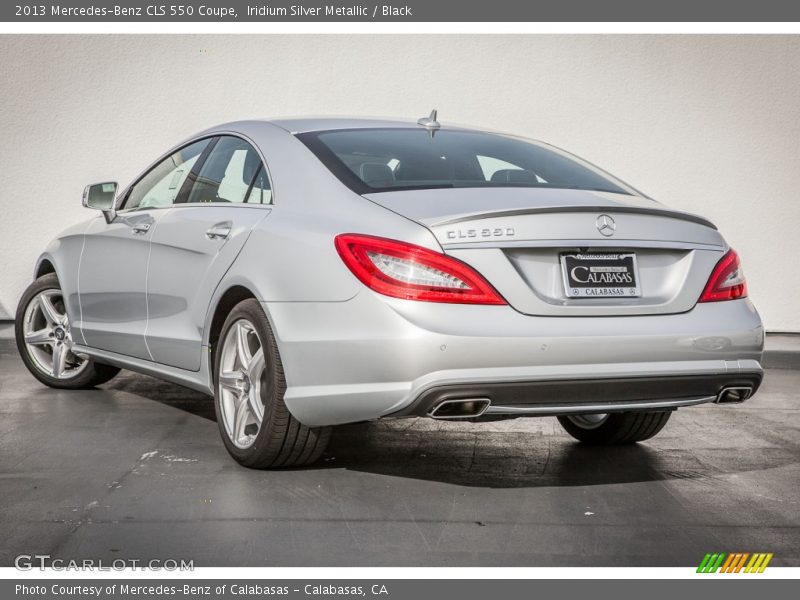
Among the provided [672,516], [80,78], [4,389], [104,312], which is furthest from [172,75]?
[672,516]

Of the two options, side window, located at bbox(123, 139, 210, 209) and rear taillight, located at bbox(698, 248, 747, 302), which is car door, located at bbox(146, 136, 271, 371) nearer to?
side window, located at bbox(123, 139, 210, 209)

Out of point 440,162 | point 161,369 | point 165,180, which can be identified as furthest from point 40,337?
point 440,162

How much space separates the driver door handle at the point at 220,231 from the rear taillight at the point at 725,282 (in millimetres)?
2045

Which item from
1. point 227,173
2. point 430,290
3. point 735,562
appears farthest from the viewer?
point 227,173

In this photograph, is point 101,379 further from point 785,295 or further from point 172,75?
point 785,295

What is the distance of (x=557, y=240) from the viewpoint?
172 inches

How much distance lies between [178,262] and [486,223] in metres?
1.92

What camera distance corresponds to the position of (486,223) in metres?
4.31

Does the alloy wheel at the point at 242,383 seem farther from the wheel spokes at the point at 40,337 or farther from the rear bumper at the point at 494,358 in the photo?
the wheel spokes at the point at 40,337

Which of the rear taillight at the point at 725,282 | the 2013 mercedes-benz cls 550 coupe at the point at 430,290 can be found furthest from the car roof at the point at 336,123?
the rear taillight at the point at 725,282

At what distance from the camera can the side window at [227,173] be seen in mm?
5391

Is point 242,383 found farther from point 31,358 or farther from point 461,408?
point 31,358

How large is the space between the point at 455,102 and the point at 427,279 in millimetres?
7218

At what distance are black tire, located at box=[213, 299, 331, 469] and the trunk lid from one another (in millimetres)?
752
